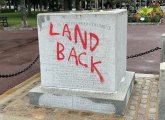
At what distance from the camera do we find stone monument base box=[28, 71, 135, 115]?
608 centimetres

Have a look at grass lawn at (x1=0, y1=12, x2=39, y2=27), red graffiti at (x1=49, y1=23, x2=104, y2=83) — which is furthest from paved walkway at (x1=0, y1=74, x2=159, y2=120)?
grass lawn at (x1=0, y1=12, x2=39, y2=27)

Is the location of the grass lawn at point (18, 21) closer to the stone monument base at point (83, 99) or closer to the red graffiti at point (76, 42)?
the stone monument base at point (83, 99)

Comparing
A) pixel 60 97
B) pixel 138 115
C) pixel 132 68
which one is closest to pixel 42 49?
pixel 60 97

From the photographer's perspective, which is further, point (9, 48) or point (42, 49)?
point (9, 48)

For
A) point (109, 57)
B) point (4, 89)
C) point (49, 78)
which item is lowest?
point (4, 89)

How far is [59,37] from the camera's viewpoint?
6363mm

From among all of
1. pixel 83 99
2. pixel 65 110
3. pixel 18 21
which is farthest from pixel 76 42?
pixel 18 21

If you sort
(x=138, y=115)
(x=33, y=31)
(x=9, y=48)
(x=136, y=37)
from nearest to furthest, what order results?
1. (x=138, y=115)
2. (x=9, y=48)
3. (x=136, y=37)
4. (x=33, y=31)

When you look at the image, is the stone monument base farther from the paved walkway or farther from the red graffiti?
the red graffiti

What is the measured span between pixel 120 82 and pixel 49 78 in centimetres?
142

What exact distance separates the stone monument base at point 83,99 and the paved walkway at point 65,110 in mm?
106

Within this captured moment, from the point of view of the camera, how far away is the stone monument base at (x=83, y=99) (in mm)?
6078

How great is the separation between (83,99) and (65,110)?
407 mm

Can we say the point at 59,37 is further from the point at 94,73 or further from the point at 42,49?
the point at 94,73
